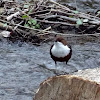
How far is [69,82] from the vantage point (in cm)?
283

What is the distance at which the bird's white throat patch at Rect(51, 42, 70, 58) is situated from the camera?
4.62 m

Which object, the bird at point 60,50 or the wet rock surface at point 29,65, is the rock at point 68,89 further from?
the bird at point 60,50

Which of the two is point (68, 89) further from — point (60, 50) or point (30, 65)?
point (30, 65)

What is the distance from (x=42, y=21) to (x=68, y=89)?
141 inches

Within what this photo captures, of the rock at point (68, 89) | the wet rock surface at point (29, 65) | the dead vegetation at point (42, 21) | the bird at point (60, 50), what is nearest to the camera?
the rock at point (68, 89)

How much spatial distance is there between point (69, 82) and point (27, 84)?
67.6 inches

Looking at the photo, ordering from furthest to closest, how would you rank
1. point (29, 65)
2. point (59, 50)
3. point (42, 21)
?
point (42, 21), point (29, 65), point (59, 50)

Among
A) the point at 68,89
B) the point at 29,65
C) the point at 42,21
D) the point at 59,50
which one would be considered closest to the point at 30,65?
the point at 29,65

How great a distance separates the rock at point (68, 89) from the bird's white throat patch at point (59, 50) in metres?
1.66

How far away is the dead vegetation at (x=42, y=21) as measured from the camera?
6.01 m

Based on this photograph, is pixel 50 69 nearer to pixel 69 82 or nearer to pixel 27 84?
pixel 27 84

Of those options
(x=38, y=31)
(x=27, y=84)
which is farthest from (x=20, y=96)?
(x=38, y=31)

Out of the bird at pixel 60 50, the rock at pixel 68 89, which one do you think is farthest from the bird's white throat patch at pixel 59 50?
the rock at pixel 68 89

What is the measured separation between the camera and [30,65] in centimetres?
509
